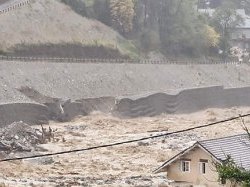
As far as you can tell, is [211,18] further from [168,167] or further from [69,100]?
[168,167]

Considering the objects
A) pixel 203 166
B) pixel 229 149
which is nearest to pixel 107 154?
pixel 203 166

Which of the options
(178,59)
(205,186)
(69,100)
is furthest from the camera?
(178,59)

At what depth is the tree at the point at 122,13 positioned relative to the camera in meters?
83.3

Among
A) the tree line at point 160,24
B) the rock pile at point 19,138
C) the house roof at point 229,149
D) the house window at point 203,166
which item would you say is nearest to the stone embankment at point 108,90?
the rock pile at point 19,138

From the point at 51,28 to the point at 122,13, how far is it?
44.7 ft

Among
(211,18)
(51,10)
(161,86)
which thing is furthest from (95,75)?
(211,18)

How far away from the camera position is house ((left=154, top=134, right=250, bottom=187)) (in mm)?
23703

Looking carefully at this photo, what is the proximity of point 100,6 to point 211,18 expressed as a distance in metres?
21.6

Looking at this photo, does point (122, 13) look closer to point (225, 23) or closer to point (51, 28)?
point (51, 28)

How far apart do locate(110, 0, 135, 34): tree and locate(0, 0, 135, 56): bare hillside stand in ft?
6.17

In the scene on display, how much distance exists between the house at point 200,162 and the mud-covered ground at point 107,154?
5803 mm

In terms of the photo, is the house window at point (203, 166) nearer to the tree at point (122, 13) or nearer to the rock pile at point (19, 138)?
the rock pile at point (19, 138)

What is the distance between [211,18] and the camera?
98750mm

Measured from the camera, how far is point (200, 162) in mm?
24234
